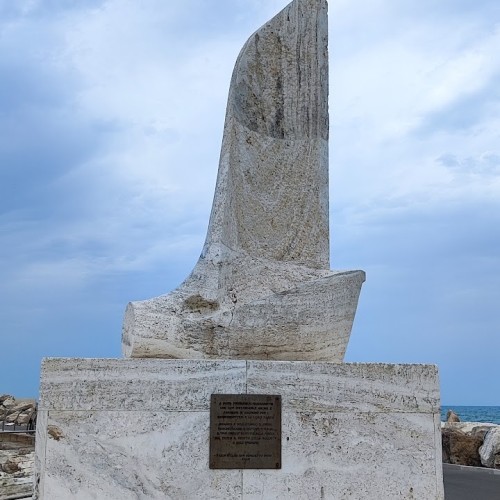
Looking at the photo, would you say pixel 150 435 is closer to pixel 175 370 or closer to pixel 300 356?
pixel 175 370

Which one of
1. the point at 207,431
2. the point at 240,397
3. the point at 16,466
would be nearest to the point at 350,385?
the point at 240,397

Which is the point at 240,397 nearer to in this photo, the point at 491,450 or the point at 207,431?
the point at 207,431

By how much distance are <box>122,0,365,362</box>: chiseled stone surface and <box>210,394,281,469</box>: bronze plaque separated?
43 centimetres

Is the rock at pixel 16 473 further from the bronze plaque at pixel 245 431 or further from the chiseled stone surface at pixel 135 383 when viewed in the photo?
the bronze plaque at pixel 245 431

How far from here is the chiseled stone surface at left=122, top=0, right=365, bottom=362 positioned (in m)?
4.78

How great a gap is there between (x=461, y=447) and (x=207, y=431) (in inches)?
347

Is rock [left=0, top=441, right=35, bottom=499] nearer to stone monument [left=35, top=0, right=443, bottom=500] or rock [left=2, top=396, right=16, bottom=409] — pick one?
stone monument [left=35, top=0, right=443, bottom=500]

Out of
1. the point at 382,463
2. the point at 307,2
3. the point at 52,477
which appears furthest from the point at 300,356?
the point at 307,2

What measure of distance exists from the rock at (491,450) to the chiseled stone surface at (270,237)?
722cm

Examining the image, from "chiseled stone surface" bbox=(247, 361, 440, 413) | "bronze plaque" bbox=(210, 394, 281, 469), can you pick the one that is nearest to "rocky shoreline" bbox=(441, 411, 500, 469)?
"chiseled stone surface" bbox=(247, 361, 440, 413)

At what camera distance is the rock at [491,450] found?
36.7 feet

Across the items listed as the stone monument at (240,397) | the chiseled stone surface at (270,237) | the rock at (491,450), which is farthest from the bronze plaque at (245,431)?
the rock at (491,450)

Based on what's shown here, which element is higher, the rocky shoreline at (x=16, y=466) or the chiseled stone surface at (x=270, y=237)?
the chiseled stone surface at (x=270, y=237)

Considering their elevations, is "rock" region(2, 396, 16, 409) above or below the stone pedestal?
above
